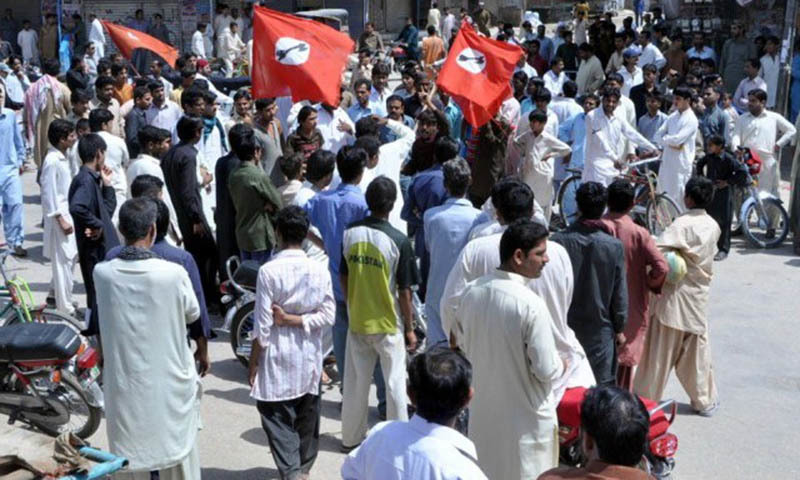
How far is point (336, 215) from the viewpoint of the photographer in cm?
702

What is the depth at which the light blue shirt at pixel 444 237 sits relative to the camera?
6.70 m

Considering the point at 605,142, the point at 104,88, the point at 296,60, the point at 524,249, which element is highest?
the point at 296,60

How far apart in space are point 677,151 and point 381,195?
667 centimetres

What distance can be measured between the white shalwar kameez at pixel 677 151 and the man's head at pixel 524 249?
7.32 meters

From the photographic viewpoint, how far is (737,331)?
30.5 ft

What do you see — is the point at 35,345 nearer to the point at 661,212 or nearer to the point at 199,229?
the point at 199,229

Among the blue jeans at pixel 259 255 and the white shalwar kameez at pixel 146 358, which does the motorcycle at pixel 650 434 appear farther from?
the blue jeans at pixel 259 255

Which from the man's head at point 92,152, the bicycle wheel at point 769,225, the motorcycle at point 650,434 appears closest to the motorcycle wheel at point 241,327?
the man's head at point 92,152

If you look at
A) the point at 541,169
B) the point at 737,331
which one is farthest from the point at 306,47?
the point at 737,331

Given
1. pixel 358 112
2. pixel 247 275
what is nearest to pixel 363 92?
pixel 358 112

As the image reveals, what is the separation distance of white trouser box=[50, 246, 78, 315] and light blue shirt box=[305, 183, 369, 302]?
310 cm

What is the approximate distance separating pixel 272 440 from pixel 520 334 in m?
1.82

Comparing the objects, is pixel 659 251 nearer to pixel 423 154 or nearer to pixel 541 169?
pixel 423 154

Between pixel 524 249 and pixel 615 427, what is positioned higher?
pixel 524 249
